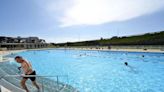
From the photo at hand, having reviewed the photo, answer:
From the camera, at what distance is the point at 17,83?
8.09 m

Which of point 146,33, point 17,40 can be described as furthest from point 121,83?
point 17,40

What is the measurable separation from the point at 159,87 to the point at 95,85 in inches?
142

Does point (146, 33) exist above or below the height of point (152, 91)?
above

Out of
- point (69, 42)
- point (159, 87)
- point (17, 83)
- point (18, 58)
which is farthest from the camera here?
point (69, 42)

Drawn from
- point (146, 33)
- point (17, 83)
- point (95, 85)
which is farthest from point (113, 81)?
point (146, 33)

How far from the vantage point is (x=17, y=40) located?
106500 millimetres

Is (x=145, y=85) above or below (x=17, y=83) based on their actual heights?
below

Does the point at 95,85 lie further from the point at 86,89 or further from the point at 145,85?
the point at 145,85

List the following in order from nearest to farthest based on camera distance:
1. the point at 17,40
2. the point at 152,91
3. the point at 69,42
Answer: the point at 152,91 < the point at 17,40 < the point at 69,42

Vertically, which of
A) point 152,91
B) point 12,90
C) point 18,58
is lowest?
point 152,91

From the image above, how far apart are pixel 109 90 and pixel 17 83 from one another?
18.2 ft

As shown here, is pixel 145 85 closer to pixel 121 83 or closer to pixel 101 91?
pixel 121 83

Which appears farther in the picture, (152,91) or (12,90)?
(152,91)

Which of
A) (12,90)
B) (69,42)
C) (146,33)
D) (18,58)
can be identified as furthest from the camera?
(69,42)
